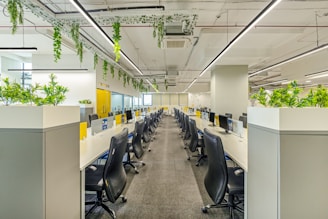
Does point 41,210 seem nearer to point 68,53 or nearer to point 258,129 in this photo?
point 258,129

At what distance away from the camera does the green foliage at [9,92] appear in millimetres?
1590

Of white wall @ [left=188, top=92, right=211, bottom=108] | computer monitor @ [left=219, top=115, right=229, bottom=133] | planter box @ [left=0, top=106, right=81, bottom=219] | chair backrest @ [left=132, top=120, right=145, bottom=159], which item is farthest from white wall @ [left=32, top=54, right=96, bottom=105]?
white wall @ [left=188, top=92, right=211, bottom=108]

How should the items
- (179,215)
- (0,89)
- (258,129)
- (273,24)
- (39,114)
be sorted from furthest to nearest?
(273,24) < (179,215) < (258,129) < (0,89) < (39,114)

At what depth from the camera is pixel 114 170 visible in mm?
2260

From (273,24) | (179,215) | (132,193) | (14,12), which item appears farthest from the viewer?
(273,24)

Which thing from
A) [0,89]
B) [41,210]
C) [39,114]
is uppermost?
[0,89]

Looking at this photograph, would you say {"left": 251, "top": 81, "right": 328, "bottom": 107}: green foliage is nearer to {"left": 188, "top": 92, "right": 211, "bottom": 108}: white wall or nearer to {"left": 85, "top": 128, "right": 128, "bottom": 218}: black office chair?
{"left": 85, "top": 128, "right": 128, "bottom": 218}: black office chair

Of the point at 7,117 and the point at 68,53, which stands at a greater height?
the point at 68,53

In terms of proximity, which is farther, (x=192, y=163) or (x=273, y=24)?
(x=273, y=24)

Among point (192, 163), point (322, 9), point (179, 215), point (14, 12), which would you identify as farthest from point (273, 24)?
point (14, 12)

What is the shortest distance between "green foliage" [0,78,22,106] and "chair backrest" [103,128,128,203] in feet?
2.82

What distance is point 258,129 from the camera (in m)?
1.80

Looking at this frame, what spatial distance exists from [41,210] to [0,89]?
93 centimetres

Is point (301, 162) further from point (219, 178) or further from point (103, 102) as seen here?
point (103, 102)
